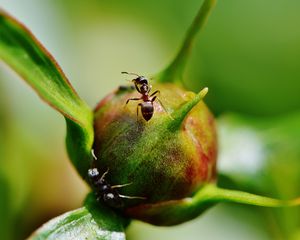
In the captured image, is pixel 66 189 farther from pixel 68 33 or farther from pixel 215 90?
pixel 215 90

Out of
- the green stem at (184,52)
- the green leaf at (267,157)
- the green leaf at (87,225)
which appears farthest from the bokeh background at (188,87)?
the green leaf at (87,225)

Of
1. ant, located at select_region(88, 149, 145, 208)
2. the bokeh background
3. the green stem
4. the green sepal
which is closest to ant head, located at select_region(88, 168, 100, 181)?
ant, located at select_region(88, 149, 145, 208)

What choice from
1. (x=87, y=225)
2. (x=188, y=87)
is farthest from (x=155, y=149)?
(x=188, y=87)

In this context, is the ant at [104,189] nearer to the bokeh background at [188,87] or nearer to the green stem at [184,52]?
the green stem at [184,52]

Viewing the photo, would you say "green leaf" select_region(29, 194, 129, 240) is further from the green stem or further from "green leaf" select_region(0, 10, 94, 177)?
the green stem

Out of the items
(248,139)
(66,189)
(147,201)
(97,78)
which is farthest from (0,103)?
(147,201)

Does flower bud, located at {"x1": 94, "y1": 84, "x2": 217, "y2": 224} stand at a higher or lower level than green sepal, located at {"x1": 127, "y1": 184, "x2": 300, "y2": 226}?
higher
